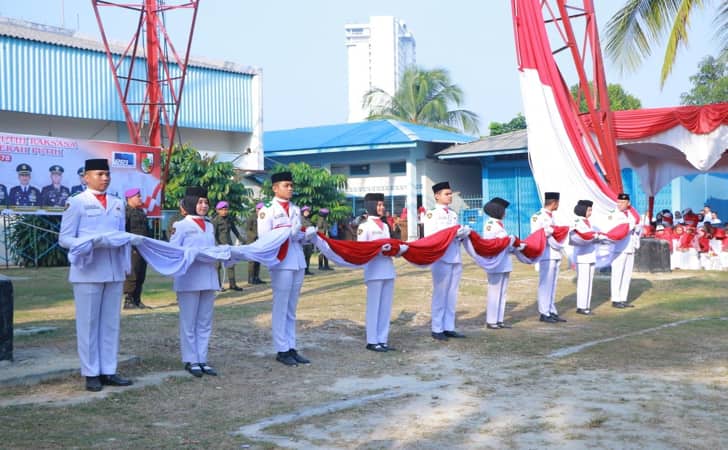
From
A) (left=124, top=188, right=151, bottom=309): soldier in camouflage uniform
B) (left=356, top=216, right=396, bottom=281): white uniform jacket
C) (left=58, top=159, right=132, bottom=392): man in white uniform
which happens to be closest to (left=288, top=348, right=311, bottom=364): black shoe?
(left=356, top=216, right=396, bottom=281): white uniform jacket

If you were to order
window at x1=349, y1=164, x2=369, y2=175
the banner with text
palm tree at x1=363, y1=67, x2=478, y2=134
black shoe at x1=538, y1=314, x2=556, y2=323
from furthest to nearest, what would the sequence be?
palm tree at x1=363, y1=67, x2=478, y2=134
window at x1=349, y1=164, x2=369, y2=175
the banner with text
black shoe at x1=538, y1=314, x2=556, y2=323

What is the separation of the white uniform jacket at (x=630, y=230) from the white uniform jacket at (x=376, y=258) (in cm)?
513

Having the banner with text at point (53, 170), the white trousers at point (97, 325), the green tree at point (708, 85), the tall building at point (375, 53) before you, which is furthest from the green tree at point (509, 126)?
the tall building at point (375, 53)

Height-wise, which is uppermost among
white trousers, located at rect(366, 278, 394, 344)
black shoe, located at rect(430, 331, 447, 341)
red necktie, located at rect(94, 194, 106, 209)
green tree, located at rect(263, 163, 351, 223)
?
green tree, located at rect(263, 163, 351, 223)

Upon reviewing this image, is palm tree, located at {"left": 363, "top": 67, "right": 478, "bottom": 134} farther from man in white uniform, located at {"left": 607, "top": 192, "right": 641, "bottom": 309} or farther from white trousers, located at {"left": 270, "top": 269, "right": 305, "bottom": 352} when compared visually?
white trousers, located at {"left": 270, "top": 269, "right": 305, "bottom": 352}

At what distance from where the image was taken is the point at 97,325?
22.0 feet

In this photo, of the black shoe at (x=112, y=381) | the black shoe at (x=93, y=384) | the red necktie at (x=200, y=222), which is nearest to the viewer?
the black shoe at (x=93, y=384)

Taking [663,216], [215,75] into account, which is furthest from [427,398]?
[215,75]

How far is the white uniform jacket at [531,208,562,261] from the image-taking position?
1124 cm

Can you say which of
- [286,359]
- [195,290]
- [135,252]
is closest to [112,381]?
[195,290]

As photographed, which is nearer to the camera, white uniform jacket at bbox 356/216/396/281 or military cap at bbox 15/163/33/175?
white uniform jacket at bbox 356/216/396/281

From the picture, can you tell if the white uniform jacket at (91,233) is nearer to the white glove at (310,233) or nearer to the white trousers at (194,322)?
the white trousers at (194,322)

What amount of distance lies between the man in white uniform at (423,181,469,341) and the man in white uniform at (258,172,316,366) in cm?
205

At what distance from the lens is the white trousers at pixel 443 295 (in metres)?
9.49
